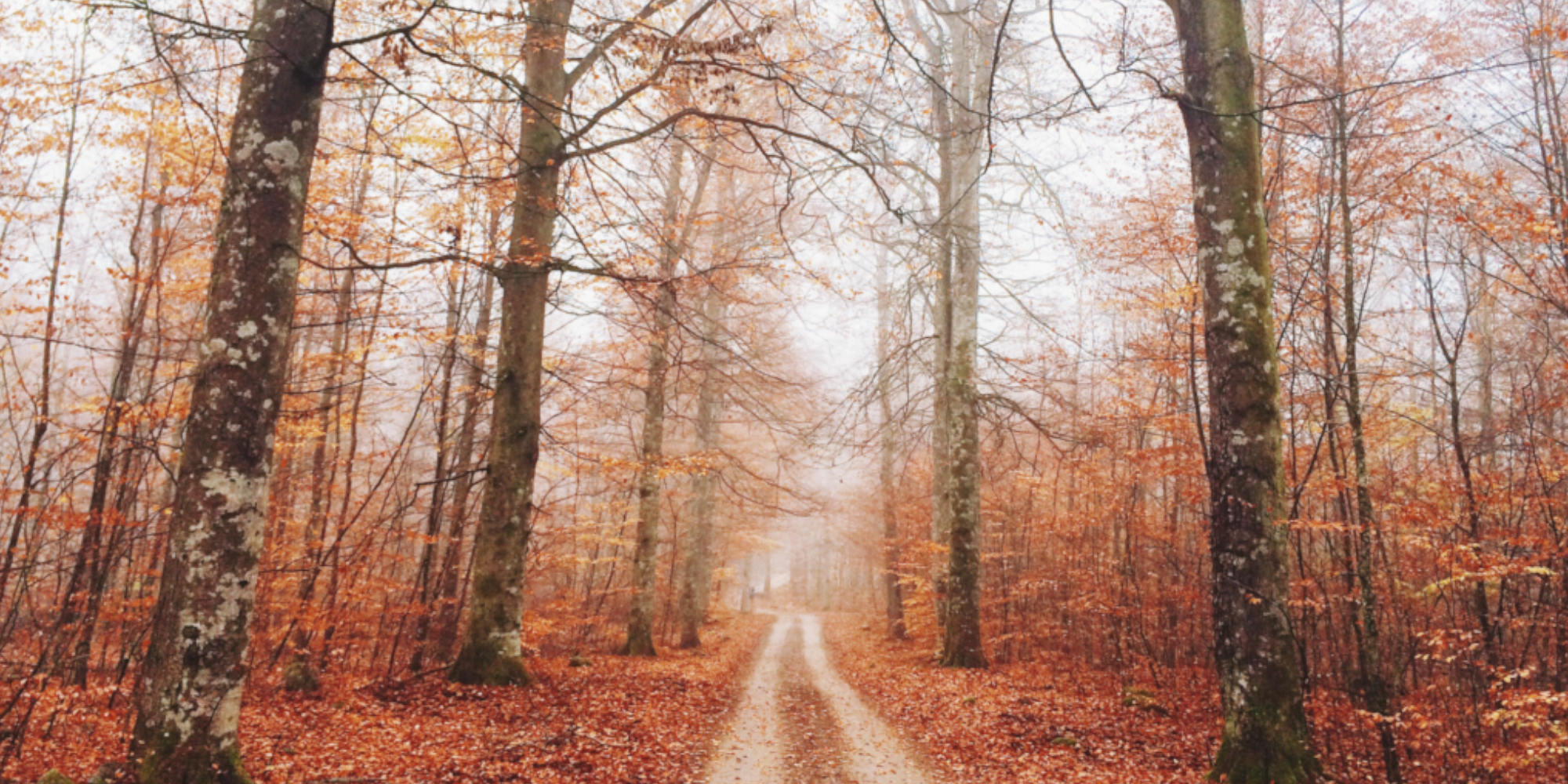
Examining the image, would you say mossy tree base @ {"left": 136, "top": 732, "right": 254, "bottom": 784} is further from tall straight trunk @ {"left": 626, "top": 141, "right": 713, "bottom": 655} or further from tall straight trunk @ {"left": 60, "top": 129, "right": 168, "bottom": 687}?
tall straight trunk @ {"left": 626, "top": 141, "right": 713, "bottom": 655}

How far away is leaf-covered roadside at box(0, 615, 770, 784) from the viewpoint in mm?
5102

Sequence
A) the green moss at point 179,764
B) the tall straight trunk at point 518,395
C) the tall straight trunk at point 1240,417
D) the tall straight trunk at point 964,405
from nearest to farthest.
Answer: the green moss at point 179,764
the tall straight trunk at point 1240,417
the tall straight trunk at point 518,395
the tall straight trunk at point 964,405

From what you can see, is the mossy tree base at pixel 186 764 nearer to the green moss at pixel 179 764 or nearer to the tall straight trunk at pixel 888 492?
the green moss at pixel 179 764

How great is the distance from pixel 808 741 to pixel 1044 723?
258cm

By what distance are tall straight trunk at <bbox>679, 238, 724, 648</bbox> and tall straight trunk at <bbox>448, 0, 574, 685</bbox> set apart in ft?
14.0

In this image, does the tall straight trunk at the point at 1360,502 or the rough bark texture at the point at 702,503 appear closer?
the tall straight trunk at the point at 1360,502

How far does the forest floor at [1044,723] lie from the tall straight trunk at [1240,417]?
2.61ft

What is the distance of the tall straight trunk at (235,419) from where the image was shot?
12.3 feet

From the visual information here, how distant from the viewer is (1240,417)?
529 centimetres

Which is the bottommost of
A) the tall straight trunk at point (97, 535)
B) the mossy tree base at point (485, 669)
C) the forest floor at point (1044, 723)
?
the forest floor at point (1044, 723)

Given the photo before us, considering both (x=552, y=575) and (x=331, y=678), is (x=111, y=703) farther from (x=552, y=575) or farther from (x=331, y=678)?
(x=552, y=575)

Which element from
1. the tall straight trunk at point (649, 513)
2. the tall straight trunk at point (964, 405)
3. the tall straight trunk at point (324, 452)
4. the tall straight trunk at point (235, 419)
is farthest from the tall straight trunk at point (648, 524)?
the tall straight trunk at point (235, 419)

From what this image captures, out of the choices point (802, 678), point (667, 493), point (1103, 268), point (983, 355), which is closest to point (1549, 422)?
point (1103, 268)

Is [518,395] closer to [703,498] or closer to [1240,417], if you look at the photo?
[1240,417]
